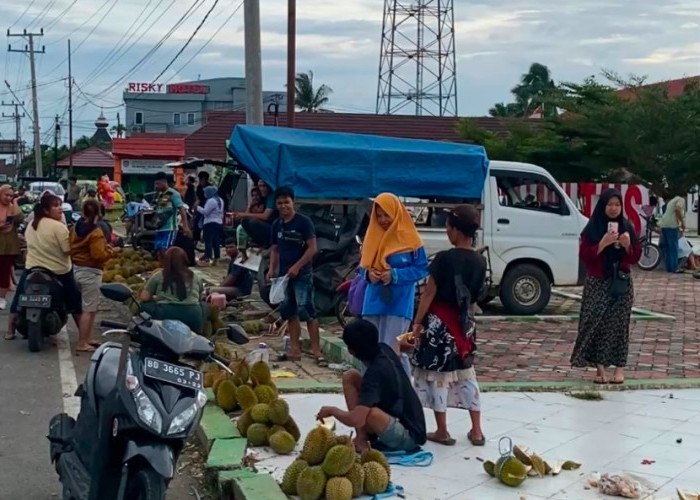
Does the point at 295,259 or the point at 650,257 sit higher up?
the point at 295,259

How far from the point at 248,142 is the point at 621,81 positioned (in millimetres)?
17586

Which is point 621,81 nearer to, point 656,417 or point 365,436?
point 656,417

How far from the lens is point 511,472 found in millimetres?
6215

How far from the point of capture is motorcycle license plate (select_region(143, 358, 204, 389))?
4961 mm

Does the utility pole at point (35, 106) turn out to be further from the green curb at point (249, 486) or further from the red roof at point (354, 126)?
the green curb at point (249, 486)

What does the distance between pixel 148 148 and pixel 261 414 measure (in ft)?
143

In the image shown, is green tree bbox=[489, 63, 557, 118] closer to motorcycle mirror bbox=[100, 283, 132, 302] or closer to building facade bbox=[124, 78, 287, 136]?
building facade bbox=[124, 78, 287, 136]

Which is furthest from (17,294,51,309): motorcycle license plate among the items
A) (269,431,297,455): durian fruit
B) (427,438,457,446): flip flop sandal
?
(427,438,457,446): flip flop sandal

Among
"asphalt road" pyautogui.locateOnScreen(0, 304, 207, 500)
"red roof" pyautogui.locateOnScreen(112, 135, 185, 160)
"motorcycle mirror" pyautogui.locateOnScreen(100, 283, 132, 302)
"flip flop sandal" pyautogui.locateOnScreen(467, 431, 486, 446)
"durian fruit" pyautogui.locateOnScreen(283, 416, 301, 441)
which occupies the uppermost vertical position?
"red roof" pyautogui.locateOnScreen(112, 135, 185, 160)

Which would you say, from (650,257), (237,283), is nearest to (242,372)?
(237,283)

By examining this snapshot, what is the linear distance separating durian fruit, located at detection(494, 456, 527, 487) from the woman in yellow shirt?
6239 mm

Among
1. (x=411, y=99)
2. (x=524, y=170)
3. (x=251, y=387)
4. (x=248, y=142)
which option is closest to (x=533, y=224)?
(x=524, y=170)

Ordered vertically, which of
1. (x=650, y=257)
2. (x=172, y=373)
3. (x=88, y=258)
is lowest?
(x=650, y=257)

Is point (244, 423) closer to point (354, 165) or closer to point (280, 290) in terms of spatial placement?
point (280, 290)
